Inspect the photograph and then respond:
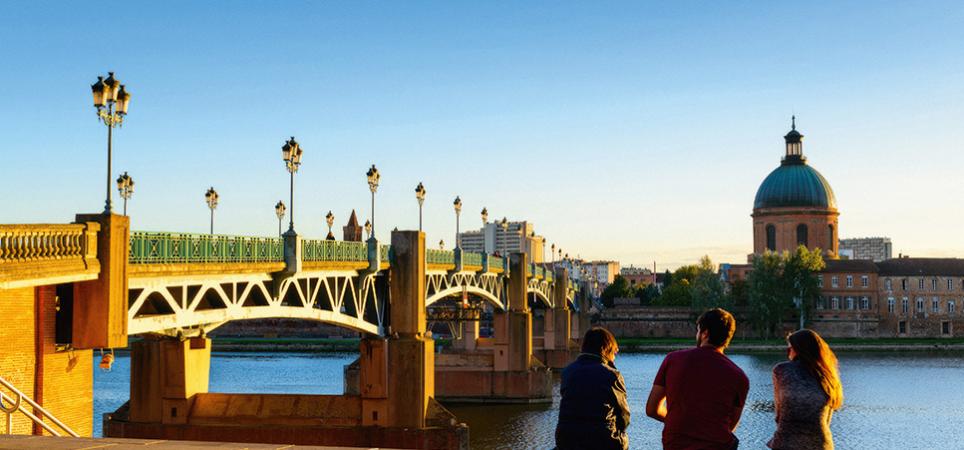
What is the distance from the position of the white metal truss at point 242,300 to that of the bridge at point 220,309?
0.05 m

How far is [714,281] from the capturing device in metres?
138

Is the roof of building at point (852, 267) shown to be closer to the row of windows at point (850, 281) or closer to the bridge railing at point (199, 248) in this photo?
the row of windows at point (850, 281)

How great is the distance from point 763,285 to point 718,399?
12180 centimetres

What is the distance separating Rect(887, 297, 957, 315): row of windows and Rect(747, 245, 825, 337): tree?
12.1 m

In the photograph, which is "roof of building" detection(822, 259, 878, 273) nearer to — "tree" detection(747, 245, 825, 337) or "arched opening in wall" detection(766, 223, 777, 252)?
"tree" detection(747, 245, 825, 337)

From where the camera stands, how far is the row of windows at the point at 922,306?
5458 inches

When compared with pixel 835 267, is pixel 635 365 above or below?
below

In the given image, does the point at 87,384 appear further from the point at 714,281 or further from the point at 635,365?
the point at 714,281

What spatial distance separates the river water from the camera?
2012 inches

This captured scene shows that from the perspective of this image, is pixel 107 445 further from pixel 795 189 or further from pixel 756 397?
pixel 795 189

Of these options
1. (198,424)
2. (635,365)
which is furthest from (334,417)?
(635,365)

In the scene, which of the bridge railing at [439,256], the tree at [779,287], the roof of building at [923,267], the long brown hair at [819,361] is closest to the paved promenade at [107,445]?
the long brown hair at [819,361]

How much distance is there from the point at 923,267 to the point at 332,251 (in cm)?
11845

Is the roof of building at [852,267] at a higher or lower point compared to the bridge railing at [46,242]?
higher
